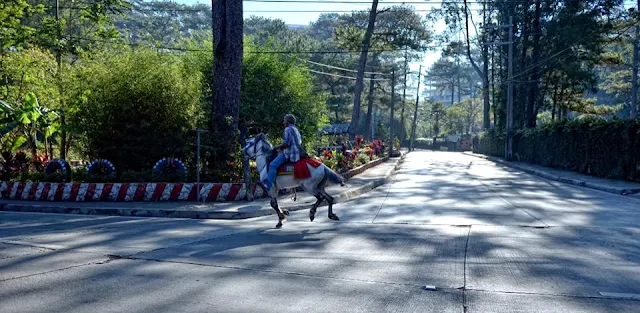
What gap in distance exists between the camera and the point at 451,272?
22.2 feet

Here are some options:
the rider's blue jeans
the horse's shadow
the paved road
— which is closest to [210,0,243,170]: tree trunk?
the paved road

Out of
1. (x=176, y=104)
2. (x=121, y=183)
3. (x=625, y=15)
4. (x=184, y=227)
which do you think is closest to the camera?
(x=184, y=227)

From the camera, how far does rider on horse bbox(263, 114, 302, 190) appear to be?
36.9ft

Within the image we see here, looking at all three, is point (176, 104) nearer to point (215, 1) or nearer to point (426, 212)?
point (215, 1)

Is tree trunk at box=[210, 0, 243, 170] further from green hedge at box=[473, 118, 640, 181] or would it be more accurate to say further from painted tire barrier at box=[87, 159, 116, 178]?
green hedge at box=[473, 118, 640, 181]

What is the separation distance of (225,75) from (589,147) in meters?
17.9

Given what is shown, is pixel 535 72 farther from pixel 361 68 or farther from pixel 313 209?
pixel 313 209

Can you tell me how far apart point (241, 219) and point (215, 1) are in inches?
324

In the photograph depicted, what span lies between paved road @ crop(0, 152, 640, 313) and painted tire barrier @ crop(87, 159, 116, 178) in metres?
3.87

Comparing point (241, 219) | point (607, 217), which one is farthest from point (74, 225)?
point (607, 217)

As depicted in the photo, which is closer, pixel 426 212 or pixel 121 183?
pixel 426 212

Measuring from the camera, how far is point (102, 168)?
16781 mm

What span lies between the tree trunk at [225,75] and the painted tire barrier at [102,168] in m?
3.11

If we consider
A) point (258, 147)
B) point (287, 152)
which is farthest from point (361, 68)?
point (287, 152)
